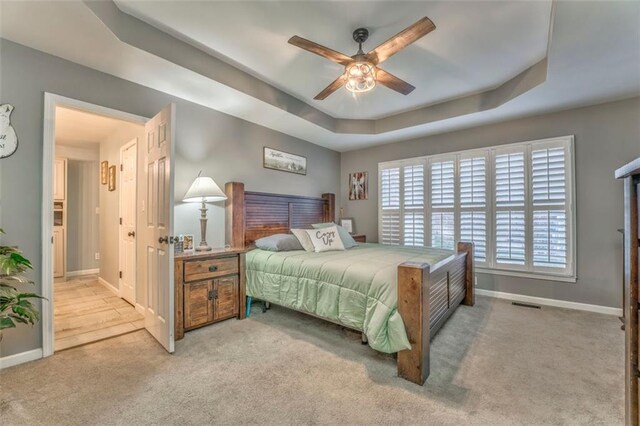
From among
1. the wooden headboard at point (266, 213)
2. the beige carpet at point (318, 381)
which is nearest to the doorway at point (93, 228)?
the beige carpet at point (318, 381)

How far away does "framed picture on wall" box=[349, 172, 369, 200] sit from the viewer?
5.35 m

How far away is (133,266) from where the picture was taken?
3549 mm

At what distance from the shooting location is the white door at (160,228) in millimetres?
2350

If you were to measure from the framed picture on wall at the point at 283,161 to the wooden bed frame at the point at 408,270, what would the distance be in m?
0.44

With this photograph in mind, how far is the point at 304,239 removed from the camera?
11.8 ft

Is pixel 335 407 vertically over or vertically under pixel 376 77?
under

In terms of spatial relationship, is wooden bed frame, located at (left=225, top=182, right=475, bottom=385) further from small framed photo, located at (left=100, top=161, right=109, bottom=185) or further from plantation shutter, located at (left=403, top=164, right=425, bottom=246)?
small framed photo, located at (left=100, top=161, right=109, bottom=185)

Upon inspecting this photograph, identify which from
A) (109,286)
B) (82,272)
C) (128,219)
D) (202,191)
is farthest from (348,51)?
(82,272)

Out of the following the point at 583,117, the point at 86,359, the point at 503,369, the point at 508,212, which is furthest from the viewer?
the point at 508,212

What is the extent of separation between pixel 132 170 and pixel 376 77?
3177 mm

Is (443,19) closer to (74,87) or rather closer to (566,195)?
(566,195)

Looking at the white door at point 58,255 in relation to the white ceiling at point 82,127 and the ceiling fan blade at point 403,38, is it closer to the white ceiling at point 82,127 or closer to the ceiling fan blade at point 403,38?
the white ceiling at point 82,127

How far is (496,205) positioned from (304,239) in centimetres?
274

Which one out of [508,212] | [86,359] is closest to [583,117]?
[508,212]
